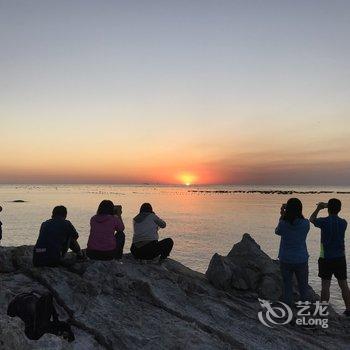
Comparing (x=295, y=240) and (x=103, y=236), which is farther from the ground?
(x=295, y=240)

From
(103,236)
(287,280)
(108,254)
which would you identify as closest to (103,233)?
(103,236)

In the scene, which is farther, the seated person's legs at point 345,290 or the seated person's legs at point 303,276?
the seated person's legs at point 345,290

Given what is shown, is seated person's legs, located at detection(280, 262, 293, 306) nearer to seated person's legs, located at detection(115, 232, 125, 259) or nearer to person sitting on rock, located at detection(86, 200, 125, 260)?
seated person's legs, located at detection(115, 232, 125, 259)

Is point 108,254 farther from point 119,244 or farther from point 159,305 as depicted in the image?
point 159,305

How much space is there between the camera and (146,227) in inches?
554

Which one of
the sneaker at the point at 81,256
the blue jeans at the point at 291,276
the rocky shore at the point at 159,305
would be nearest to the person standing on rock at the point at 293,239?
the blue jeans at the point at 291,276

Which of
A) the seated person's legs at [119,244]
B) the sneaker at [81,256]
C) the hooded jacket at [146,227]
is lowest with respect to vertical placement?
the sneaker at [81,256]

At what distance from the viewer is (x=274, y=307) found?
504 inches

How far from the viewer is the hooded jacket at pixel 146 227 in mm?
14000

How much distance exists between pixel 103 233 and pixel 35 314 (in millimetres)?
4928

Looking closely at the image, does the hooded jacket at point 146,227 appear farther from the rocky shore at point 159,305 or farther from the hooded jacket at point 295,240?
the hooded jacket at point 295,240

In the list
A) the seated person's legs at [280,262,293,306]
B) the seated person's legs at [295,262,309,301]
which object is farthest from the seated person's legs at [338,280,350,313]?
the seated person's legs at [280,262,293,306]

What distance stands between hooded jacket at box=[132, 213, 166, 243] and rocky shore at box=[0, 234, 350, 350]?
0.84m

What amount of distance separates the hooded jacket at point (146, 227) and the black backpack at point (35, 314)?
17.4ft
